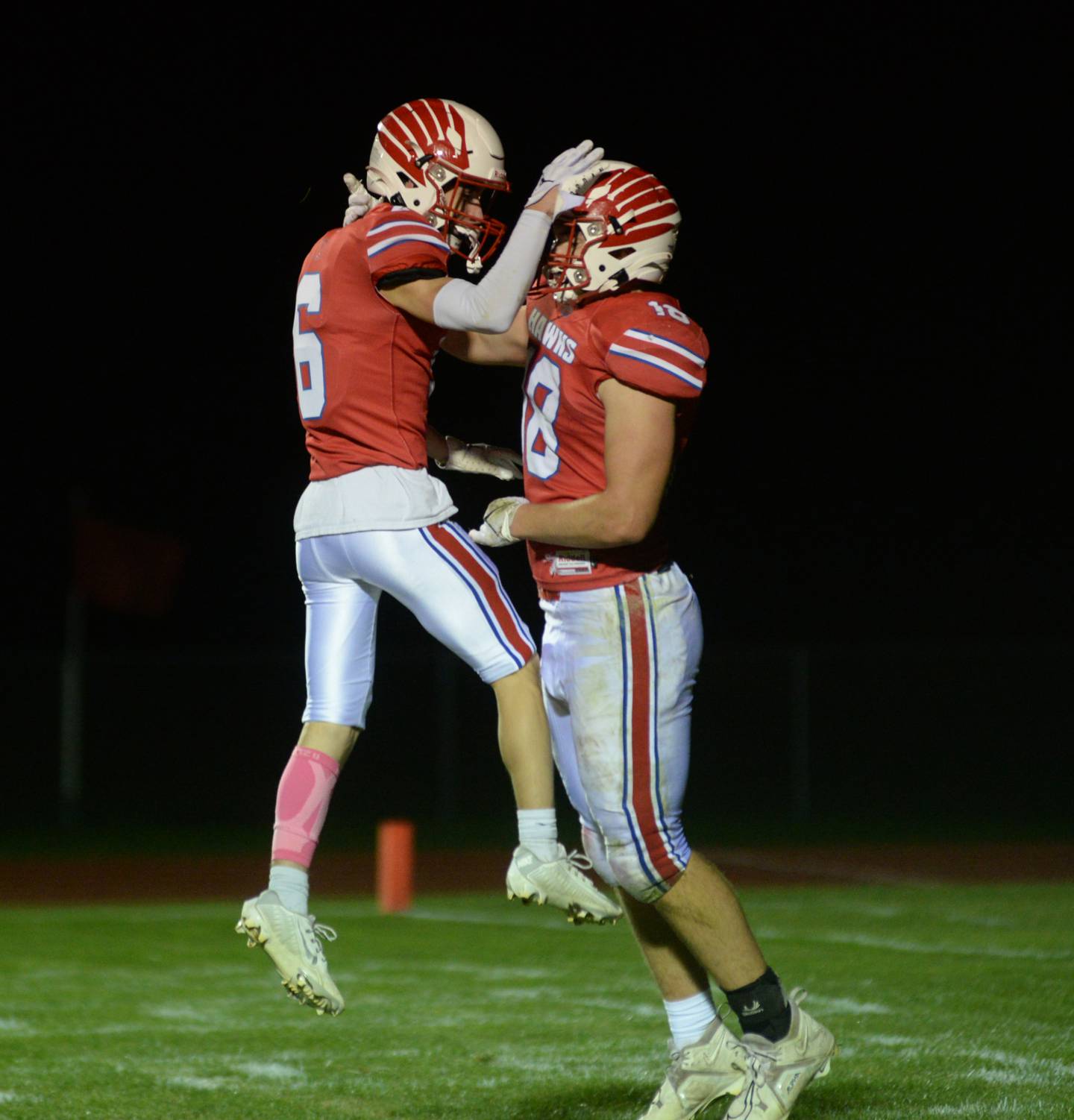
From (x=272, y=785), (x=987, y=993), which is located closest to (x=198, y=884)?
(x=987, y=993)

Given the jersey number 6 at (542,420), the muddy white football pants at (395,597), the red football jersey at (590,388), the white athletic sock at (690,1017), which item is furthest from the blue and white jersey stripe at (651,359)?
the white athletic sock at (690,1017)

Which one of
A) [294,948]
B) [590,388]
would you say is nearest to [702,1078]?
[294,948]

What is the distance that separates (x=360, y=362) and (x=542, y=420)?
46 cm

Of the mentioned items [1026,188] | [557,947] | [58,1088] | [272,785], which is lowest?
[272,785]

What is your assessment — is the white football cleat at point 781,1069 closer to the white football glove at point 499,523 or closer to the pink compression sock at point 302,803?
the pink compression sock at point 302,803

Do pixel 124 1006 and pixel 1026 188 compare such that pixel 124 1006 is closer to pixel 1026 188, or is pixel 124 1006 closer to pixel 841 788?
pixel 841 788

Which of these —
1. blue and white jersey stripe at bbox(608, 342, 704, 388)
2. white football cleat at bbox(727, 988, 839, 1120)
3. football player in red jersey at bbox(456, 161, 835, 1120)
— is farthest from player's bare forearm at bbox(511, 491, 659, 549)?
white football cleat at bbox(727, 988, 839, 1120)

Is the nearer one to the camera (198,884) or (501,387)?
(198,884)

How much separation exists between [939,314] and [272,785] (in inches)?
513

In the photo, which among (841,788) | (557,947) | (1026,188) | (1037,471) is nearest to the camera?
(557,947)

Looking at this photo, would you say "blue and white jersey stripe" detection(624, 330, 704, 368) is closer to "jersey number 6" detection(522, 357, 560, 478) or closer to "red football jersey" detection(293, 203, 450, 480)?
"jersey number 6" detection(522, 357, 560, 478)

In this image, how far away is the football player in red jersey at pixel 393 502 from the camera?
4199 mm

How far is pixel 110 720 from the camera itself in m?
21.2

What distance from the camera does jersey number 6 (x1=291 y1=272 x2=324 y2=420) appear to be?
4.35 m
